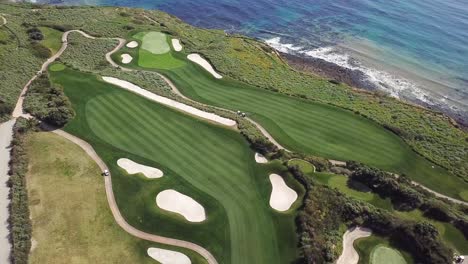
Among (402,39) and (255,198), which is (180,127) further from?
(402,39)

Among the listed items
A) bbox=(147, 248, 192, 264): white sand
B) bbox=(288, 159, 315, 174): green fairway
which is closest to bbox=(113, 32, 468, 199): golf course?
bbox=(288, 159, 315, 174): green fairway

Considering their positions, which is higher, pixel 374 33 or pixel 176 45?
pixel 374 33

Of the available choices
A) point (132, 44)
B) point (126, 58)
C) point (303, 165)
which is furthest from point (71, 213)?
point (132, 44)

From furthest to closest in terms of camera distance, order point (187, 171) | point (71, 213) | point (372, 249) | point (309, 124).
→ point (309, 124) < point (187, 171) < point (71, 213) < point (372, 249)

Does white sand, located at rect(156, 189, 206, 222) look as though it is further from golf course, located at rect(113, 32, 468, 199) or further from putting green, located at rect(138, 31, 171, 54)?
putting green, located at rect(138, 31, 171, 54)

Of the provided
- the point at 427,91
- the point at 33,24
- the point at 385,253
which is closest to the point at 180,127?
the point at 385,253

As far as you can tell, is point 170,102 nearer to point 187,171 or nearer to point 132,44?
point 187,171

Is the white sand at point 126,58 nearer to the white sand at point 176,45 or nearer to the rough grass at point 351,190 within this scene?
the white sand at point 176,45

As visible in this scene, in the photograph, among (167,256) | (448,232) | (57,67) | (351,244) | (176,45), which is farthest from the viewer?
(176,45)
